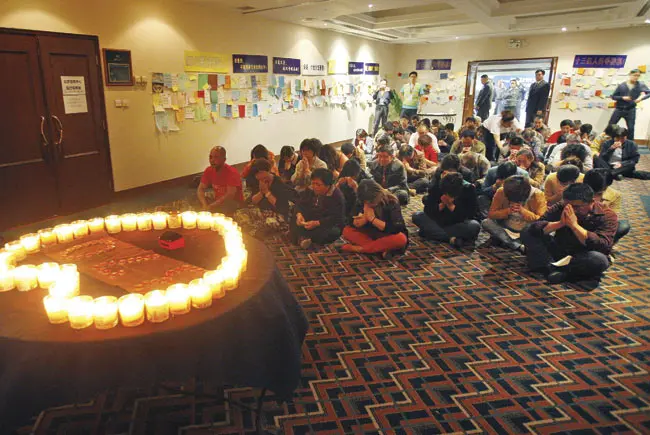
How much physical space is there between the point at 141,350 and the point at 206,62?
20.6ft

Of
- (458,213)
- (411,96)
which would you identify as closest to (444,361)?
(458,213)

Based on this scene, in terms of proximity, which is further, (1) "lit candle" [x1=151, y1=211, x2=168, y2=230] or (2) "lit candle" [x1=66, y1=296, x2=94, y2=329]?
(1) "lit candle" [x1=151, y1=211, x2=168, y2=230]

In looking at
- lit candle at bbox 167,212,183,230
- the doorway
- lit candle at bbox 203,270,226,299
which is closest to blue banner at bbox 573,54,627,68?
the doorway

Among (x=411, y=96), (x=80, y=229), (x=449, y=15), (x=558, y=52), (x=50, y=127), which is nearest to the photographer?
(x=80, y=229)

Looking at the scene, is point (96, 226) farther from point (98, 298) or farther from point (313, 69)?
point (313, 69)

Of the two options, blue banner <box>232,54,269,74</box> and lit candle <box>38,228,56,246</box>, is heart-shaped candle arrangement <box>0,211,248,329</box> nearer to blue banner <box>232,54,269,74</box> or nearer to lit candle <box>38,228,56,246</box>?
lit candle <box>38,228,56,246</box>

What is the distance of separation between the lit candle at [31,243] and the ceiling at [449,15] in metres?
5.43

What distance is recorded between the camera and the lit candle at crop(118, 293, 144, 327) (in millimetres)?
1580

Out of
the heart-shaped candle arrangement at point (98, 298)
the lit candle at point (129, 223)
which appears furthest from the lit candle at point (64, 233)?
the lit candle at point (129, 223)

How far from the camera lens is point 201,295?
1701 mm

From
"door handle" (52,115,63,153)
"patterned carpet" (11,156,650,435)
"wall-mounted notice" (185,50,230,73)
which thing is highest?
"wall-mounted notice" (185,50,230,73)

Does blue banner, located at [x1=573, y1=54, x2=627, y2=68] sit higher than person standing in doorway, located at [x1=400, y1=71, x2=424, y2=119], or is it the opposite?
blue banner, located at [x1=573, y1=54, x2=627, y2=68]

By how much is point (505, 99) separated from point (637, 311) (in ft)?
33.4

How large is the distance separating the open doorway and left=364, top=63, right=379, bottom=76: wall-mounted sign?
2.76 m
